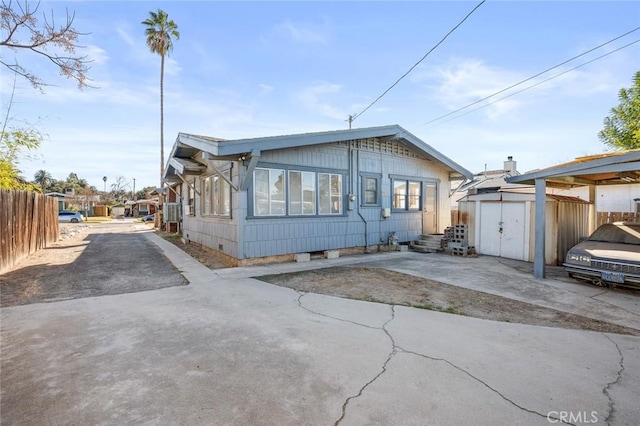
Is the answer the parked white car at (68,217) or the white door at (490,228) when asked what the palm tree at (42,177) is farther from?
the white door at (490,228)

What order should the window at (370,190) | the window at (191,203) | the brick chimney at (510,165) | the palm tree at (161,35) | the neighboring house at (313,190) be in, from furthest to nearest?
the palm tree at (161,35) → the brick chimney at (510,165) → the window at (191,203) → the window at (370,190) → the neighboring house at (313,190)

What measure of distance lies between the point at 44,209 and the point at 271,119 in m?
10.1

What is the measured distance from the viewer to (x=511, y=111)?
13414 mm

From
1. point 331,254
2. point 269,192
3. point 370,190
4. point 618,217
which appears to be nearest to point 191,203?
point 269,192

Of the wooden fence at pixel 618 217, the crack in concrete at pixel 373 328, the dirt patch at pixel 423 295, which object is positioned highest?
the wooden fence at pixel 618 217

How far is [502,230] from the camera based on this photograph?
959 centimetres

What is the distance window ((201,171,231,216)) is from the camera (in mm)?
8789

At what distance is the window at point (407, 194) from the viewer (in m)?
11.3

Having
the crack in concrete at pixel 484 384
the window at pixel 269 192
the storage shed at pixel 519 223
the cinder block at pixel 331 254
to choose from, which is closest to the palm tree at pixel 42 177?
the window at pixel 269 192

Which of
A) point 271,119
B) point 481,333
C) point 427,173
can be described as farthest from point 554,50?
point 271,119

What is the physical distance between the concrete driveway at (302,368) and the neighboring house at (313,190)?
3.69 meters

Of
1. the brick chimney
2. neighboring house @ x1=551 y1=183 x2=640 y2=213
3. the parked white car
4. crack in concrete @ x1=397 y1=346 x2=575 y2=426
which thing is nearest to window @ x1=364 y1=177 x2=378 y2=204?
crack in concrete @ x1=397 y1=346 x2=575 y2=426

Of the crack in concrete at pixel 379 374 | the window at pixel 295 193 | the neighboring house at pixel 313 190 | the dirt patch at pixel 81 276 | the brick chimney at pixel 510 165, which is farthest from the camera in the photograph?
the brick chimney at pixel 510 165

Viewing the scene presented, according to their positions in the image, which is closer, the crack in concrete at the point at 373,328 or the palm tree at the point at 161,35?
the crack in concrete at the point at 373,328
